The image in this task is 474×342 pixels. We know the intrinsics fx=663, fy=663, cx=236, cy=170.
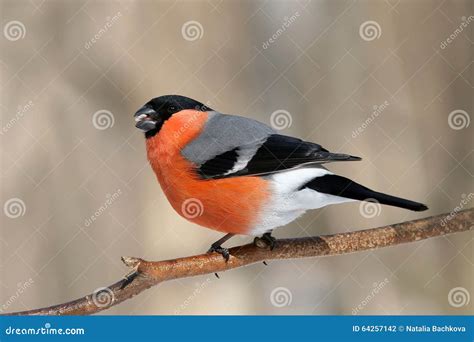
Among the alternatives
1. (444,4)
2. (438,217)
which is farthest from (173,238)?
(444,4)

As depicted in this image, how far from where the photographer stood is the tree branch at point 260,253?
269 centimetres

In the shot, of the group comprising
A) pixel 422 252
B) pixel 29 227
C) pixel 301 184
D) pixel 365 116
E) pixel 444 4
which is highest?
pixel 444 4

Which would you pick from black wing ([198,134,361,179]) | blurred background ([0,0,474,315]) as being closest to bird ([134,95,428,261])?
black wing ([198,134,361,179])

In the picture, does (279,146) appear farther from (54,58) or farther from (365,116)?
(54,58)

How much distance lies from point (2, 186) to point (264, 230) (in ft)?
7.16

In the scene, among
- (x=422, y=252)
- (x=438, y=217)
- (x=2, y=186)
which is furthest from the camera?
(x=422, y=252)

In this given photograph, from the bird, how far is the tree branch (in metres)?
0.07

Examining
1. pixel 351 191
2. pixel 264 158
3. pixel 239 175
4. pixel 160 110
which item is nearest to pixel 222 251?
pixel 239 175

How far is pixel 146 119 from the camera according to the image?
3201 mm

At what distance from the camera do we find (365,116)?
15.6 feet

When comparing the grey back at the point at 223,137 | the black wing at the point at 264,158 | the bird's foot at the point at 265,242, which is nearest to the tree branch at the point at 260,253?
the bird's foot at the point at 265,242

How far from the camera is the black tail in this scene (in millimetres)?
2723

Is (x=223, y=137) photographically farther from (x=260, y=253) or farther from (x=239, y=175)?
(x=260, y=253)

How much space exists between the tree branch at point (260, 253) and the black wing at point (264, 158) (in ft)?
1.18
